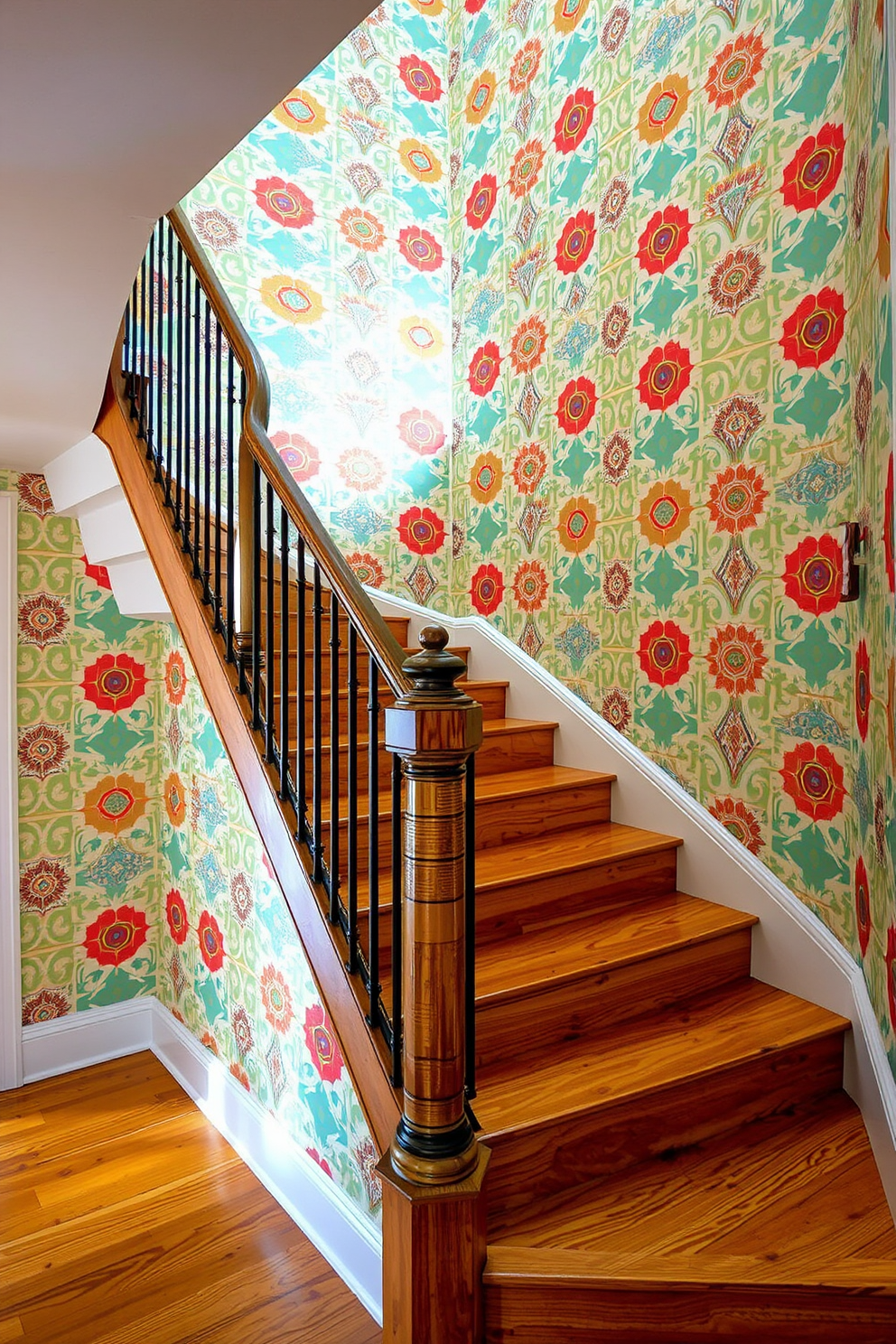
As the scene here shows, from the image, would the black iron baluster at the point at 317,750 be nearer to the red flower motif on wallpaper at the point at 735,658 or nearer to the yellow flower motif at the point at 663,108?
the red flower motif on wallpaper at the point at 735,658

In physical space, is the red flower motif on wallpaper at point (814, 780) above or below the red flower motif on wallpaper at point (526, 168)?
below

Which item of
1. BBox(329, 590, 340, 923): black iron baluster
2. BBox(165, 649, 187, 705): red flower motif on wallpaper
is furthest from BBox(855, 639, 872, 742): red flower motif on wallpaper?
BBox(165, 649, 187, 705): red flower motif on wallpaper

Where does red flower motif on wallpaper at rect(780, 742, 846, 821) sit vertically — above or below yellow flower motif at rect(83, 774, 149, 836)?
above

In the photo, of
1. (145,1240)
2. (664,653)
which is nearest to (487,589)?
(664,653)

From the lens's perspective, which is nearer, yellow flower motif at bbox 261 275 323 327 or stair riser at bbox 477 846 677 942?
stair riser at bbox 477 846 677 942

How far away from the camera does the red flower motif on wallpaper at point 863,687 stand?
1.75 meters

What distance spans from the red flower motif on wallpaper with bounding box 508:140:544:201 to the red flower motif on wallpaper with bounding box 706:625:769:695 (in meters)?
1.95

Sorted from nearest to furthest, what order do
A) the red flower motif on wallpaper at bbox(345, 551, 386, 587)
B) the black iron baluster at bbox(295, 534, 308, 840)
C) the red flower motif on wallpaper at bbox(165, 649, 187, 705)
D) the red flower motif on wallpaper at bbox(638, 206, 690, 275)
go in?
the black iron baluster at bbox(295, 534, 308, 840) < the red flower motif on wallpaper at bbox(638, 206, 690, 275) < the red flower motif on wallpaper at bbox(165, 649, 187, 705) < the red flower motif on wallpaper at bbox(345, 551, 386, 587)

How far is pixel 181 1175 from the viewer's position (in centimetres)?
249

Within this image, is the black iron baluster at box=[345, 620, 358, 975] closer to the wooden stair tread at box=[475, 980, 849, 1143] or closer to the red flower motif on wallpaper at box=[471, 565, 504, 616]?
the wooden stair tread at box=[475, 980, 849, 1143]

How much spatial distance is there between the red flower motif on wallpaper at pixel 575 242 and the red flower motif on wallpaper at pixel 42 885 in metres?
2.93

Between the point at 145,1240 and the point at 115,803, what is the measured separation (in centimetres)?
156

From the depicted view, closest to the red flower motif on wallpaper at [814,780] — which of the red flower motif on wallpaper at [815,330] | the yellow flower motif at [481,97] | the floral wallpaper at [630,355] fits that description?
the floral wallpaper at [630,355]

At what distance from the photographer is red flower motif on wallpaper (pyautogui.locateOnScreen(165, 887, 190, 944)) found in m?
3.12
